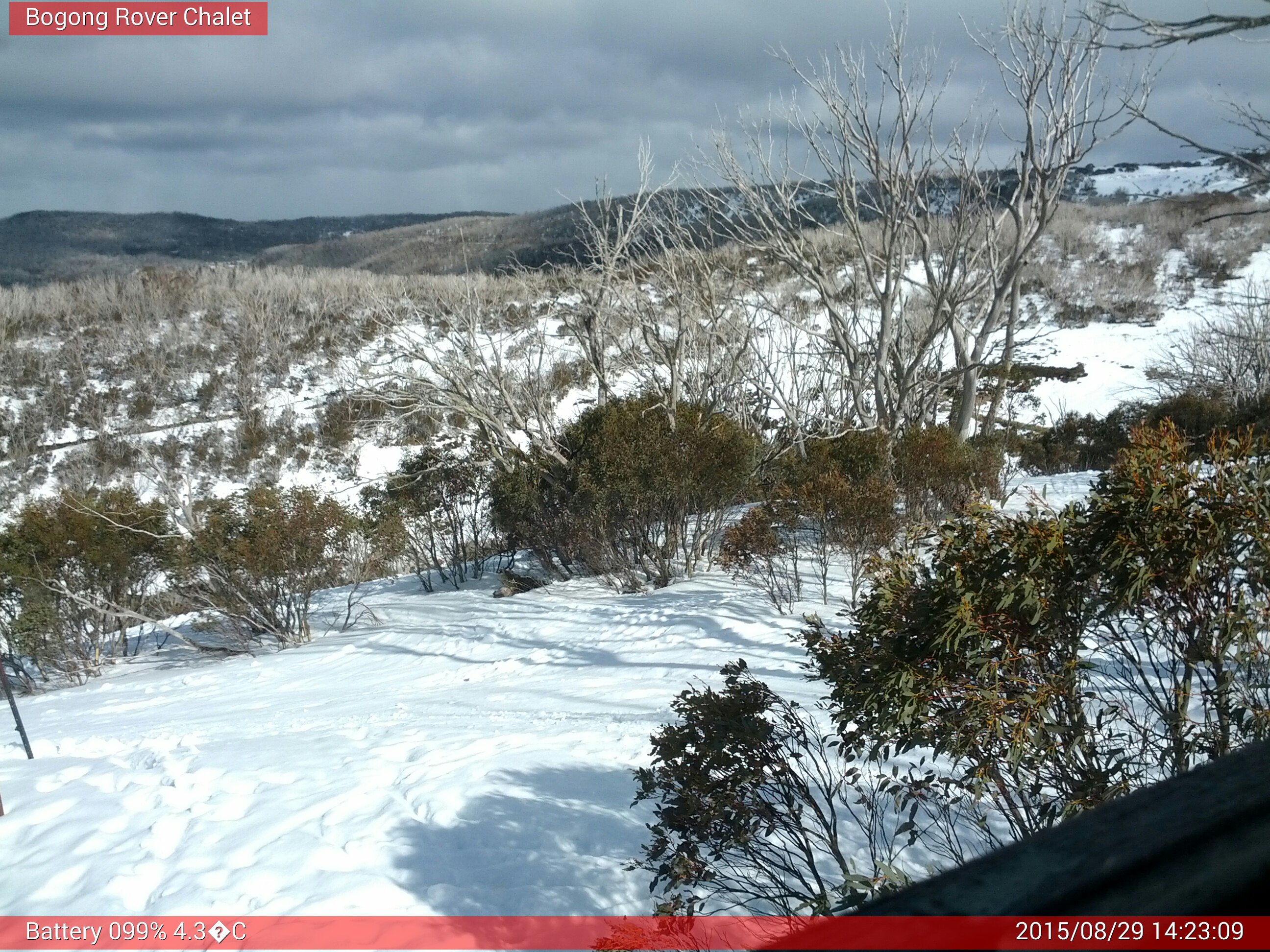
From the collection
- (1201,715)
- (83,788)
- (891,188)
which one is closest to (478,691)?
(83,788)

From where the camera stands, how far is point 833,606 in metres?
8.27

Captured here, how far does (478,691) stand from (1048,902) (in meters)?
7.31

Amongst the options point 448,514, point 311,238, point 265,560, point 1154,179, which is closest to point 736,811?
point 265,560

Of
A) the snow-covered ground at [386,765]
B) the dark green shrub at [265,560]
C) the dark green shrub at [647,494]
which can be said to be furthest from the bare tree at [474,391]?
the snow-covered ground at [386,765]

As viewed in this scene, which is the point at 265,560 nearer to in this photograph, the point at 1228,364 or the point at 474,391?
the point at 474,391

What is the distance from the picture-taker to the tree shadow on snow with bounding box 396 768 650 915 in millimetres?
3670

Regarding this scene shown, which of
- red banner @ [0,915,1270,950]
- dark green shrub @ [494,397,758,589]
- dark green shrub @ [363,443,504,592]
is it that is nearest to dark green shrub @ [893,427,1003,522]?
dark green shrub @ [494,397,758,589]

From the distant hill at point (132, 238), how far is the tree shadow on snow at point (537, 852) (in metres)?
46.5

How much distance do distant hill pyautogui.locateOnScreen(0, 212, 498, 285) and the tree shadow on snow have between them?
4651cm

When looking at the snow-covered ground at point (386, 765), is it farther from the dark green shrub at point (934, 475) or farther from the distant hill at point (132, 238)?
the distant hill at point (132, 238)

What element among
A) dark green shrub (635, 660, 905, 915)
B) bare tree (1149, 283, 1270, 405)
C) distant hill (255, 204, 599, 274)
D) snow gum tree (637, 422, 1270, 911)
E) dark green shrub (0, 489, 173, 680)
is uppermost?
distant hill (255, 204, 599, 274)

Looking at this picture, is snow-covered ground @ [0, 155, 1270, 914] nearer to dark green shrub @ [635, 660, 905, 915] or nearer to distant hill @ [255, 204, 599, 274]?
dark green shrub @ [635, 660, 905, 915]

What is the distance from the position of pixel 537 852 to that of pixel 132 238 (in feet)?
226

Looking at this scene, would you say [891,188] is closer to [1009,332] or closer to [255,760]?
[1009,332]
